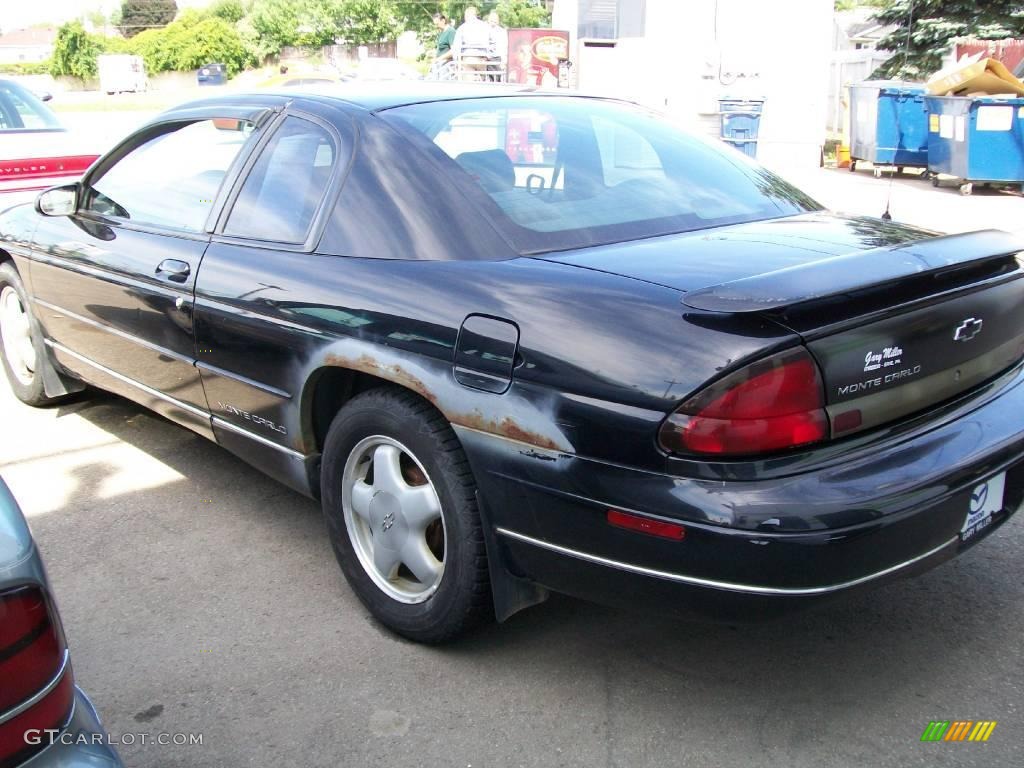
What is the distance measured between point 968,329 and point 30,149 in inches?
286

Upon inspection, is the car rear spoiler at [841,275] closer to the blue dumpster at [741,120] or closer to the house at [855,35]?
the blue dumpster at [741,120]

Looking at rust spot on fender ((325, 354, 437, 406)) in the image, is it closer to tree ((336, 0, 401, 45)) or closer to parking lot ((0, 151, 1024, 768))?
parking lot ((0, 151, 1024, 768))

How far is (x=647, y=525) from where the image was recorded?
224 cm

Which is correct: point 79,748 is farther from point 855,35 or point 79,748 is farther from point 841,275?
point 855,35

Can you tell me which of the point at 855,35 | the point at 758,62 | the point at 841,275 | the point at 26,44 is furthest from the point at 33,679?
the point at 26,44

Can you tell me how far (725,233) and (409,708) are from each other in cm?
161

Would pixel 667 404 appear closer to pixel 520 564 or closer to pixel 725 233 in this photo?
pixel 520 564

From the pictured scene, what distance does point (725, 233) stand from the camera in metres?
2.89

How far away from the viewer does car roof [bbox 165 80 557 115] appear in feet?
10.8

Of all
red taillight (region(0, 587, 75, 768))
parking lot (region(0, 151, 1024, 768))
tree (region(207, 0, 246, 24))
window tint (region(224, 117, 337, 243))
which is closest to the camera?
red taillight (region(0, 587, 75, 768))

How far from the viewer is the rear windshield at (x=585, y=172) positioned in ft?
9.43

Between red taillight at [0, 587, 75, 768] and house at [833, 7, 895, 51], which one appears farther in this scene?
house at [833, 7, 895, 51]

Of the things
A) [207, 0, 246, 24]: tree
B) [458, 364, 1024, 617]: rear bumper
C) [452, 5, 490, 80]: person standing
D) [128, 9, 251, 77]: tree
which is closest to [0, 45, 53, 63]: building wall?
[207, 0, 246, 24]: tree

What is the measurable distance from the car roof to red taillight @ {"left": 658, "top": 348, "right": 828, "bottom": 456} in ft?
5.29
